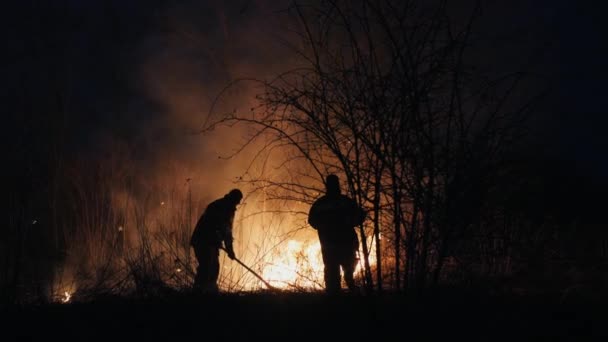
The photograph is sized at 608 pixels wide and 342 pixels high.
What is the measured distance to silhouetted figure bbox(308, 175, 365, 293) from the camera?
15.6ft

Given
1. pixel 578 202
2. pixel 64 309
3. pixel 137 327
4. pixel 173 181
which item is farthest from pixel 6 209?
pixel 578 202

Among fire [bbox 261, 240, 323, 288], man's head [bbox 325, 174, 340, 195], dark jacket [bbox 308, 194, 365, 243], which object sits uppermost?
man's head [bbox 325, 174, 340, 195]

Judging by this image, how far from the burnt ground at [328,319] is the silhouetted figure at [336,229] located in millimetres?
505

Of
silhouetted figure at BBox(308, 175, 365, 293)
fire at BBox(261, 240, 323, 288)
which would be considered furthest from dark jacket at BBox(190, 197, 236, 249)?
Answer: silhouetted figure at BBox(308, 175, 365, 293)

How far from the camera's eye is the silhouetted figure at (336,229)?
4.75 metres

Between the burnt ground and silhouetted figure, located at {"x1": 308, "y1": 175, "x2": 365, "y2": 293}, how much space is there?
505 millimetres

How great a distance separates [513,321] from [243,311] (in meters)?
2.16

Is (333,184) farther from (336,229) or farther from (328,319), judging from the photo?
(328,319)

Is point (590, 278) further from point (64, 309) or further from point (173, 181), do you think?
point (173, 181)

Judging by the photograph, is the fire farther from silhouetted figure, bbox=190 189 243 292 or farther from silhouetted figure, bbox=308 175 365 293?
silhouetted figure, bbox=190 189 243 292

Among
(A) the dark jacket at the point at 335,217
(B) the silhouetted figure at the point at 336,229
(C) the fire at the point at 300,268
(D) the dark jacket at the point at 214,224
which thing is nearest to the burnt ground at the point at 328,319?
(B) the silhouetted figure at the point at 336,229

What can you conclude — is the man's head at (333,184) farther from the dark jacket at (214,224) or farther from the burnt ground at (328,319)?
the dark jacket at (214,224)

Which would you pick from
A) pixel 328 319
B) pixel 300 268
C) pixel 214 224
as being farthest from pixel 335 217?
pixel 214 224

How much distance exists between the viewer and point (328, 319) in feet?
13.7
